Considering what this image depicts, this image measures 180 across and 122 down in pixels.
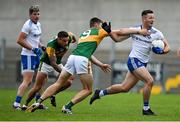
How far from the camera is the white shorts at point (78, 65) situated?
1557 cm

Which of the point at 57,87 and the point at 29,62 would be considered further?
the point at 29,62

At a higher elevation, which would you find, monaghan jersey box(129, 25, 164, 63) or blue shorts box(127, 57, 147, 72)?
monaghan jersey box(129, 25, 164, 63)

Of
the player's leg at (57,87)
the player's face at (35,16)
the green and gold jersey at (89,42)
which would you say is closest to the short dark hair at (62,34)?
the green and gold jersey at (89,42)

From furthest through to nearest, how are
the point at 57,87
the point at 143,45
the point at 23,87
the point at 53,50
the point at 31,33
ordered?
1. the point at 31,33
2. the point at 23,87
3. the point at 53,50
4. the point at 143,45
5. the point at 57,87

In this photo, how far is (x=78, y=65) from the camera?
51.1 ft

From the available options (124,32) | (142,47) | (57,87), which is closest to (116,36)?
(124,32)

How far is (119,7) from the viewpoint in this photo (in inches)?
1420

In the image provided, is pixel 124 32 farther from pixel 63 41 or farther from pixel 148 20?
pixel 63 41

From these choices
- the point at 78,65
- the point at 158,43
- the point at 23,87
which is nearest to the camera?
the point at 78,65

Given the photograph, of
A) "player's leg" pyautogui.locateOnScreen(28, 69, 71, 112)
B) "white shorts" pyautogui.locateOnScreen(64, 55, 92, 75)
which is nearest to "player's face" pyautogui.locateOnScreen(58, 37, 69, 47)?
"white shorts" pyautogui.locateOnScreen(64, 55, 92, 75)

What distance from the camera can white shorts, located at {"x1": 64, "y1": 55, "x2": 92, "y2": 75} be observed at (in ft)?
51.1

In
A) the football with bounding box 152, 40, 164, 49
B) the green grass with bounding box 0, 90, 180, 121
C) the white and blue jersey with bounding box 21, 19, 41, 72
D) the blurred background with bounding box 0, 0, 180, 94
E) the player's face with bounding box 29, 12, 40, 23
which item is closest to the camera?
the green grass with bounding box 0, 90, 180, 121

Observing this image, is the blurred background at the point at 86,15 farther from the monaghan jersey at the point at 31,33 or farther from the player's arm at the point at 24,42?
the player's arm at the point at 24,42

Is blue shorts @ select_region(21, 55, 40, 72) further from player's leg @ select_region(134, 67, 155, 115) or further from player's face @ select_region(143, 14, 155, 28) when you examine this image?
player's face @ select_region(143, 14, 155, 28)
